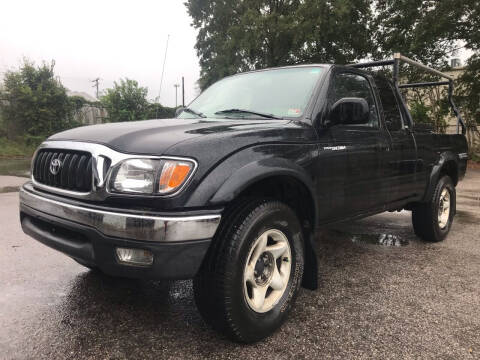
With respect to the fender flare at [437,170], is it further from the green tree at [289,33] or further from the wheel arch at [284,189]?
the green tree at [289,33]

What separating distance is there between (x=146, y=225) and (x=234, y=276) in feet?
1.82

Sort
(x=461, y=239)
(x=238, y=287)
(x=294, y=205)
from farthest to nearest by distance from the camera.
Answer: (x=461, y=239), (x=294, y=205), (x=238, y=287)

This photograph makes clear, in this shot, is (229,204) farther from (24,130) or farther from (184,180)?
(24,130)

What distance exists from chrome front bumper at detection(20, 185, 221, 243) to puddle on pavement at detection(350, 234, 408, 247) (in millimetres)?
3021

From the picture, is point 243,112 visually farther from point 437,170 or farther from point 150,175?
point 437,170

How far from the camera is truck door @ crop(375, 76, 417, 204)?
3.54 metres

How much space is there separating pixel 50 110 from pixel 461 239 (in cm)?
1577

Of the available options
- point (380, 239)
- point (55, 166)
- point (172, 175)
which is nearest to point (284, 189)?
point (172, 175)

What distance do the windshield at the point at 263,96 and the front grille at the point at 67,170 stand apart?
1.23m

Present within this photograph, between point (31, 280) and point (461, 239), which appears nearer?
point (31, 280)

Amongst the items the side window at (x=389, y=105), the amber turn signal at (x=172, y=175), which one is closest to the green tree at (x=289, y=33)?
the side window at (x=389, y=105)

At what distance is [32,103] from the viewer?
1541 centimetres

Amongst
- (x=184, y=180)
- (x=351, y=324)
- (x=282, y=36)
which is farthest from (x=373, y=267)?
(x=282, y=36)

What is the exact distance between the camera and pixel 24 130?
1562 cm
